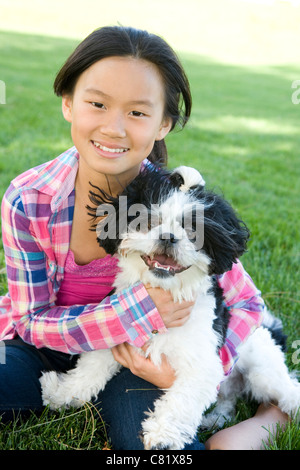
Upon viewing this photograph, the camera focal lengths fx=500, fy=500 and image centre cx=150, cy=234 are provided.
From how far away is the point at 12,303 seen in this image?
96.7 inches

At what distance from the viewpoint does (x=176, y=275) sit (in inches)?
82.0

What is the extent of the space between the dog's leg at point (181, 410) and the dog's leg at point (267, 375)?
37 cm

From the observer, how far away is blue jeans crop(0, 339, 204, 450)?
7.29ft

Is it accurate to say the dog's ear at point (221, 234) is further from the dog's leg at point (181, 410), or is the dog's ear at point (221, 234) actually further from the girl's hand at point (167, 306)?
the dog's leg at point (181, 410)

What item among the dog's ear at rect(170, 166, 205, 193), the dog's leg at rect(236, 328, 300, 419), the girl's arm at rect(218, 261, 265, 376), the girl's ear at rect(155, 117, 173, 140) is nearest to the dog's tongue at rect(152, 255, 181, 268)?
the dog's ear at rect(170, 166, 205, 193)

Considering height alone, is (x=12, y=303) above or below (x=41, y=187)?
below

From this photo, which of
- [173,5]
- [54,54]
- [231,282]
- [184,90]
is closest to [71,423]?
[231,282]

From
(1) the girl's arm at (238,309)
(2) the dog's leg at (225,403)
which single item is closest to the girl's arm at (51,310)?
(1) the girl's arm at (238,309)

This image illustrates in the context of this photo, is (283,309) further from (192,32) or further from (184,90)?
(192,32)

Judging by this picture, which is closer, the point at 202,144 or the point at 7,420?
the point at 7,420

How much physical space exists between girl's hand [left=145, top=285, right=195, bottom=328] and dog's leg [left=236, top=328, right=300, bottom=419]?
0.57 metres

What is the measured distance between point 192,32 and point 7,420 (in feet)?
76.5

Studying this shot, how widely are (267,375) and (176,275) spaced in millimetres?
805

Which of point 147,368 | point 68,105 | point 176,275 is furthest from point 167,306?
point 68,105
